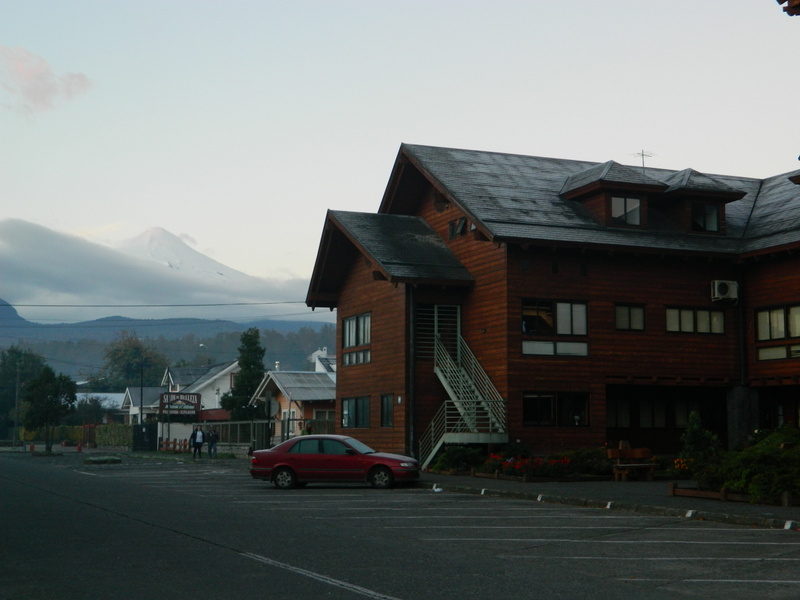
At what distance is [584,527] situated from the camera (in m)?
16.1

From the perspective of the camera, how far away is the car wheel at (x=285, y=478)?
2681cm

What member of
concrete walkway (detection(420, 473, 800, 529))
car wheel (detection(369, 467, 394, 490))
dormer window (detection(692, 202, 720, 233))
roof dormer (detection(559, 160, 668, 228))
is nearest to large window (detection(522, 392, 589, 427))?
concrete walkway (detection(420, 473, 800, 529))

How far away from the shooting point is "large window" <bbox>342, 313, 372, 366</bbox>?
37844 mm

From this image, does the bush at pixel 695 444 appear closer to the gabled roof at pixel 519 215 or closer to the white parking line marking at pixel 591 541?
the gabled roof at pixel 519 215

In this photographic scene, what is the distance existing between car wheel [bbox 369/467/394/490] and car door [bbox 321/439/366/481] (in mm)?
246

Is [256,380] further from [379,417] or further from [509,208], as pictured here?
[509,208]

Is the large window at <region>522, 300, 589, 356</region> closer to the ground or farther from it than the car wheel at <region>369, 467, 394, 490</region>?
farther from it

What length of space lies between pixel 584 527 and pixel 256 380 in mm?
56602

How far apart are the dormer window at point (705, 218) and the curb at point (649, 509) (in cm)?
1575

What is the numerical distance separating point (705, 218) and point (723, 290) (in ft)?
9.83

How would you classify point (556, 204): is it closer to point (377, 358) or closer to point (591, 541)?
point (377, 358)

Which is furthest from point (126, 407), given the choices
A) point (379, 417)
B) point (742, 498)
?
point (742, 498)

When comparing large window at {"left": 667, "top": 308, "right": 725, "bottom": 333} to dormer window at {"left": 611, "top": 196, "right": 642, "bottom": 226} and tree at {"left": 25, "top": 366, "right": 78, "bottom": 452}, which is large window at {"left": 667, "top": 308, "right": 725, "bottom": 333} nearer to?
dormer window at {"left": 611, "top": 196, "right": 642, "bottom": 226}

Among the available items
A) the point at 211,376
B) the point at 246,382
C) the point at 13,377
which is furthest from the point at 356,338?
the point at 13,377
